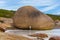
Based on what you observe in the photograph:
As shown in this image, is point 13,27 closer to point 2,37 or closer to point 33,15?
point 33,15

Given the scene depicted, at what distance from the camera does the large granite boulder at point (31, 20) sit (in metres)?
18.7

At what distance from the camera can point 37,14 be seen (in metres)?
19.5

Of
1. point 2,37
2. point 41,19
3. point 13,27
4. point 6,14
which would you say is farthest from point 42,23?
point 6,14

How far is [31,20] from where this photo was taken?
18875 millimetres

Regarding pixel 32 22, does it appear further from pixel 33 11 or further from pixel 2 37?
pixel 2 37

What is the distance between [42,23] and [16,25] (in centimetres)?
252

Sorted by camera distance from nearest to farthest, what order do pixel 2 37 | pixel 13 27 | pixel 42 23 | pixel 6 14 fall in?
pixel 2 37, pixel 42 23, pixel 13 27, pixel 6 14

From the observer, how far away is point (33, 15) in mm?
19312

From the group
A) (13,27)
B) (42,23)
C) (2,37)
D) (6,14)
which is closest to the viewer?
(2,37)

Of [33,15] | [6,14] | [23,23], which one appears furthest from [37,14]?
[6,14]

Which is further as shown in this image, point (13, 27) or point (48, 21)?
point (13, 27)

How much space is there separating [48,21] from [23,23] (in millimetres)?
2267

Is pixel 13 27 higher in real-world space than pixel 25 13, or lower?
lower

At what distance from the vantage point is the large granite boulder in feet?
61.4
